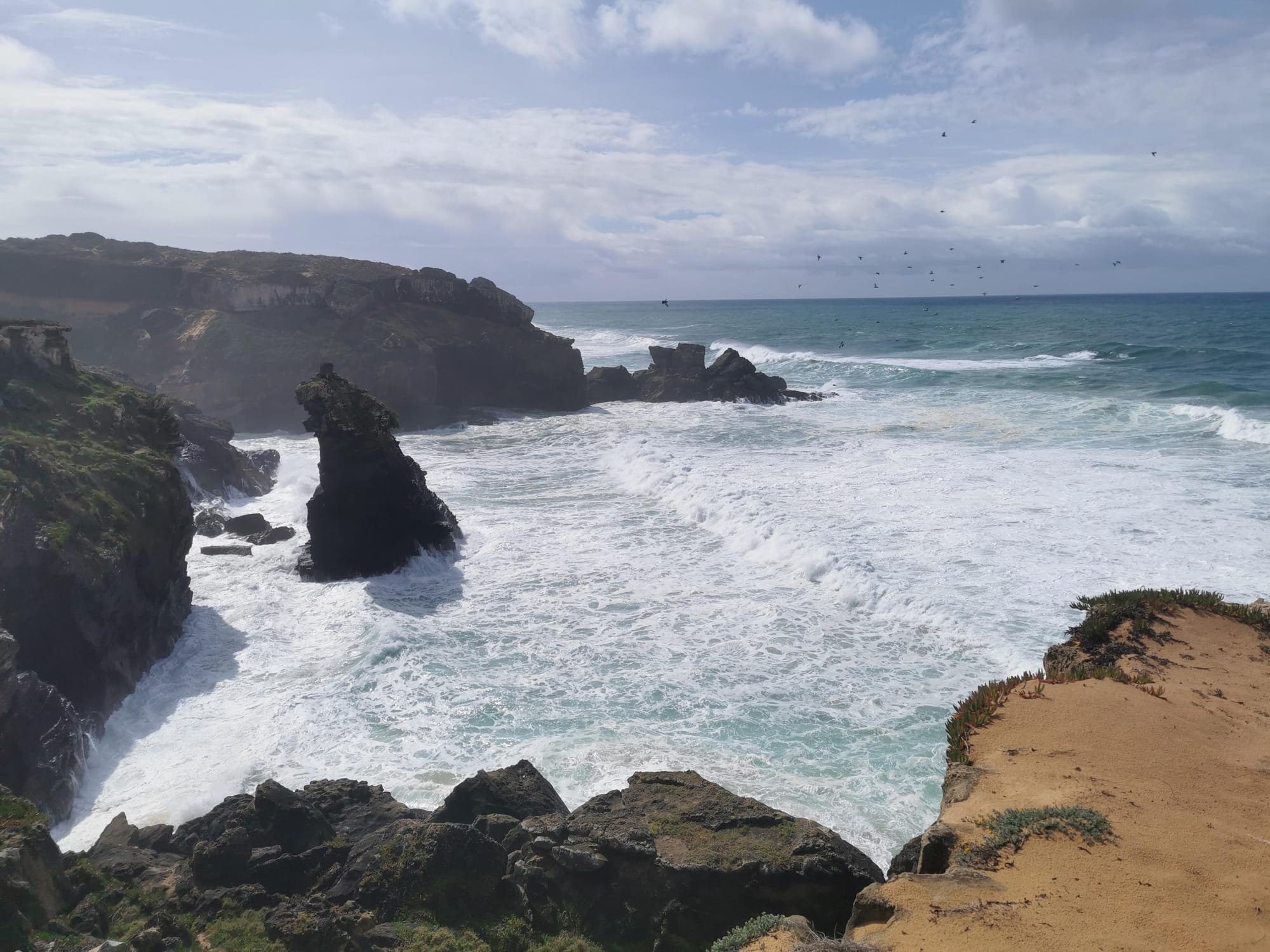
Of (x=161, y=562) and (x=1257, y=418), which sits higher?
(x=1257, y=418)

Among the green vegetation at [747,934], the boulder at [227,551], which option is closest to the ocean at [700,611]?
the boulder at [227,551]

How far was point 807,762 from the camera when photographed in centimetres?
1105

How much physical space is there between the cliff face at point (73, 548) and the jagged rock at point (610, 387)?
95.6ft

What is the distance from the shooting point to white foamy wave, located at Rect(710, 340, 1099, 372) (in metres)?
55.8

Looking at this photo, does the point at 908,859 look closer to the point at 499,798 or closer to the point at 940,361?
the point at 499,798

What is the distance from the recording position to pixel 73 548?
1315cm

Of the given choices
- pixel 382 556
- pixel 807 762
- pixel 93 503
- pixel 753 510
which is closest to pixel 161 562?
pixel 93 503

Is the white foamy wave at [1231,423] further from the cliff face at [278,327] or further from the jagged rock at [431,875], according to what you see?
the jagged rock at [431,875]

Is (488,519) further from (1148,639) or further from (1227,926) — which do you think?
(1227,926)

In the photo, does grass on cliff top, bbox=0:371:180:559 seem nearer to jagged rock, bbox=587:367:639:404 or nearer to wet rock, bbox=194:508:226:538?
wet rock, bbox=194:508:226:538

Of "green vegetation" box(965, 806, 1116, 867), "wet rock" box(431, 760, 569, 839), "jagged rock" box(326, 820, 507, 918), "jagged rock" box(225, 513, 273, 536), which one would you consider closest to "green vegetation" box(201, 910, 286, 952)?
"jagged rock" box(326, 820, 507, 918)

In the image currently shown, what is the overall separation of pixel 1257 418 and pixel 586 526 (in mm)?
26010

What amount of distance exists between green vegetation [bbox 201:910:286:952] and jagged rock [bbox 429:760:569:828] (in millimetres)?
1848

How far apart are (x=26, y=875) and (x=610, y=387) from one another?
40.5 meters
